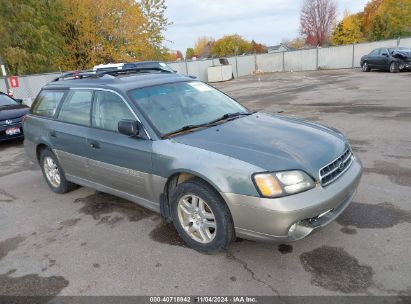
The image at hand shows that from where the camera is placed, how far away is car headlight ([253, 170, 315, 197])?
9.68ft

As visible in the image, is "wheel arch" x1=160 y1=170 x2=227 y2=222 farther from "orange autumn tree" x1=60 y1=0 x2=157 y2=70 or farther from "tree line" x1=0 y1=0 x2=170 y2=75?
"orange autumn tree" x1=60 y1=0 x2=157 y2=70

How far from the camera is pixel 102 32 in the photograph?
2402 centimetres

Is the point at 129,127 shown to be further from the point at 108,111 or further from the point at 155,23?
the point at 155,23

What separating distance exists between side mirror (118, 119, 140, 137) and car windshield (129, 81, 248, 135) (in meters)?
0.18

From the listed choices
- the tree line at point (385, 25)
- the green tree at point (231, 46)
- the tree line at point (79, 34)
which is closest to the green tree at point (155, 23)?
the tree line at point (79, 34)

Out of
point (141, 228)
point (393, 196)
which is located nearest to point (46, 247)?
point (141, 228)

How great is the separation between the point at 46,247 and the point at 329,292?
2846mm

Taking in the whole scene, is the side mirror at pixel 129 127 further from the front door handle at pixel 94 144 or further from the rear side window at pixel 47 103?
the rear side window at pixel 47 103

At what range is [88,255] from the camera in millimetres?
3621

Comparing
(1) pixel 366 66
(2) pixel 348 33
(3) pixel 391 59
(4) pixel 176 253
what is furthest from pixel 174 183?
(2) pixel 348 33

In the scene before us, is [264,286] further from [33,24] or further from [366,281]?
[33,24]

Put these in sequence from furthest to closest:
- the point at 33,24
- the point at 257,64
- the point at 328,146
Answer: the point at 257,64 → the point at 33,24 → the point at 328,146

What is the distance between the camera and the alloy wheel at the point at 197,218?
11.1 feet

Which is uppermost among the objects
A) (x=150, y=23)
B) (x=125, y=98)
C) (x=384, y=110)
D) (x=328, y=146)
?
(x=150, y=23)
